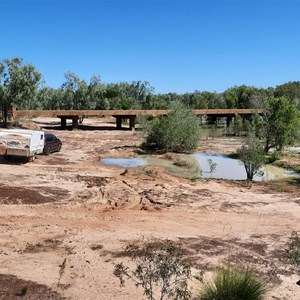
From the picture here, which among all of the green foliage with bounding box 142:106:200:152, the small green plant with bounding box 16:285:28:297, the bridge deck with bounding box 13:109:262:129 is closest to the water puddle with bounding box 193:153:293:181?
the green foliage with bounding box 142:106:200:152

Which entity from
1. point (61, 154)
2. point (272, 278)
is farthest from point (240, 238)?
point (61, 154)

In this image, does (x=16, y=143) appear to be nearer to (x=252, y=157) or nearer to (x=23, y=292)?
(x=252, y=157)

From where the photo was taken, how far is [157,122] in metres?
38.8

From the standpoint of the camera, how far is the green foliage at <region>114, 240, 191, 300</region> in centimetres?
661

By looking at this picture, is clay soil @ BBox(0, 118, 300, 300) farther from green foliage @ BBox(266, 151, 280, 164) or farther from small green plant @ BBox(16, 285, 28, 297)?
green foliage @ BBox(266, 151, 280, 164)

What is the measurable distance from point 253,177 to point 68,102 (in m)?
56.1

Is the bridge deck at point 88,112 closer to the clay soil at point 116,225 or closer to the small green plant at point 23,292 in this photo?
the clay soil at point 116,225

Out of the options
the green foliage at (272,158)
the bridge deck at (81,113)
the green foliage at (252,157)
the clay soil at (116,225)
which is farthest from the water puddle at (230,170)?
the bridge deck at (81,113)

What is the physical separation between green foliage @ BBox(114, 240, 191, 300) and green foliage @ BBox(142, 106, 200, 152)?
83.9ft

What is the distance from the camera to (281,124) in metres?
35.8

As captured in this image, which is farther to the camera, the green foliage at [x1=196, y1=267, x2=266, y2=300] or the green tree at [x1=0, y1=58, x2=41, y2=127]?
the green tree at [x1=0, y1=58, x2=41, y2=127]

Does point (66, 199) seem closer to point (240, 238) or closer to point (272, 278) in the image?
point (240, 238)

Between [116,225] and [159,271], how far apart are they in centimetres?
720

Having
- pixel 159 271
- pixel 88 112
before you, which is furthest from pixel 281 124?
pixel 159 271
